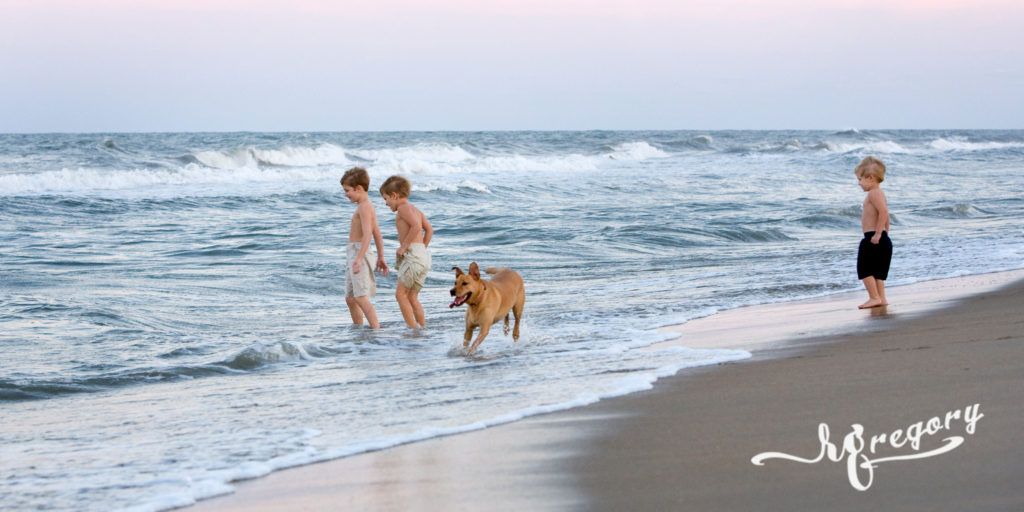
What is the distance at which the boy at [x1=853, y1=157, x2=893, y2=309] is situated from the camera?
7879 mm

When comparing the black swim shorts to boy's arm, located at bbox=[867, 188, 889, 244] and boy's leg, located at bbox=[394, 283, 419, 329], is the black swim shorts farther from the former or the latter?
boy's leg, located at bbox=[394, 283, 419, 329]

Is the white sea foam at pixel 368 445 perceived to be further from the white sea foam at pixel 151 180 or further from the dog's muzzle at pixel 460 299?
the white sea foam at pixel 151 180

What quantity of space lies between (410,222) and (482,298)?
1.50 m

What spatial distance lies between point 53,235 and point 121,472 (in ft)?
43.2

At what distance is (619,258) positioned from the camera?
13258mm

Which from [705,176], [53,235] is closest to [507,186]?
[705,176]

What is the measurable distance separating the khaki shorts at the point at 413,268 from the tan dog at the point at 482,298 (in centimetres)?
90

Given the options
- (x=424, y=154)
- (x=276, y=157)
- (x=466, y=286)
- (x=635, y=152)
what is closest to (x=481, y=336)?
(x=466, y=286)

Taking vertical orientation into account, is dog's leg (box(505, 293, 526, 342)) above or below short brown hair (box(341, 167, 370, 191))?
below

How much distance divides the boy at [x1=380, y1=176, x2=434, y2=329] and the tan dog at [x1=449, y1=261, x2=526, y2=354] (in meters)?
0.92

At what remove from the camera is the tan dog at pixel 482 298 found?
22.3 feet

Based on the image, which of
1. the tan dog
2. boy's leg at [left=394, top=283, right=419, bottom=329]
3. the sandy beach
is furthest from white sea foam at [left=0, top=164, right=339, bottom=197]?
the sandy beach

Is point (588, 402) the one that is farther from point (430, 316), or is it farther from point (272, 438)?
point (430, 316)

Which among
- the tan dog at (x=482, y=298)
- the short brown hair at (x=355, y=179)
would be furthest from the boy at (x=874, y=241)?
the short brown hair at (x=355, y=179)
